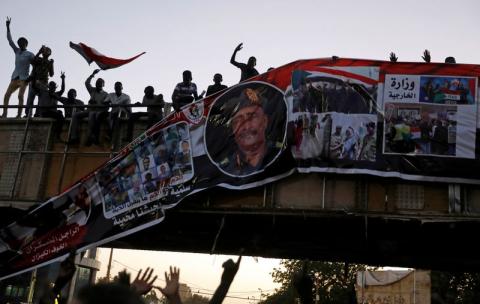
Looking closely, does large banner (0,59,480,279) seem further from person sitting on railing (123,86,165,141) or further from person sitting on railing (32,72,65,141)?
person sitting on railing (32,72,65,141)

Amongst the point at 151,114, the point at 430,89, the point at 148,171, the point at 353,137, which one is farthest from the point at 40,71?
the point at 430,89

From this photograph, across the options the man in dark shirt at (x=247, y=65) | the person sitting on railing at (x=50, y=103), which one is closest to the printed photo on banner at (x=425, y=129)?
the man in dark shirt at (x=247, y=65)

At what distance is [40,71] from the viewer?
1288 centimetres

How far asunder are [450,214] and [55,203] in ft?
22.0

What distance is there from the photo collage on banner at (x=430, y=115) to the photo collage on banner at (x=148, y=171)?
338 cm

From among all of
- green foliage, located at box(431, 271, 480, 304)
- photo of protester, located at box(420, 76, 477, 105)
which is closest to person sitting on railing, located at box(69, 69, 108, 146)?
photo of protester, located at box(420, 76, 477, 105)

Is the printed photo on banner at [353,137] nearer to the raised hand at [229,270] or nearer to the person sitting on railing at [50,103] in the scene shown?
the raised hand at [229,270]

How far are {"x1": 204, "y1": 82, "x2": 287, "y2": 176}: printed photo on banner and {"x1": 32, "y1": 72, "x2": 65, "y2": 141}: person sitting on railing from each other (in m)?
3.53

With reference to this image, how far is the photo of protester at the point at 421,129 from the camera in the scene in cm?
864

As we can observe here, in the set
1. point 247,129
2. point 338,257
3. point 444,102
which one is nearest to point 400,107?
point 444,102

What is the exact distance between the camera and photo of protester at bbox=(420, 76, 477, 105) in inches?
347

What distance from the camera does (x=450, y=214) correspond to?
8.55 m

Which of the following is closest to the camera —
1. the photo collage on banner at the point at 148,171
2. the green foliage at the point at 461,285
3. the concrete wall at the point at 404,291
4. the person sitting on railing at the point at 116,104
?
the photo collage on banner at the point at 148,171

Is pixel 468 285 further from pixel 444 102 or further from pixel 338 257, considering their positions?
pixel 444 102
